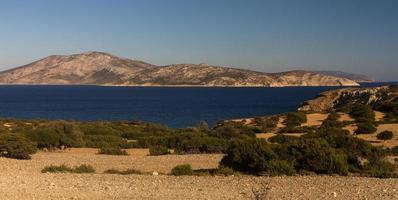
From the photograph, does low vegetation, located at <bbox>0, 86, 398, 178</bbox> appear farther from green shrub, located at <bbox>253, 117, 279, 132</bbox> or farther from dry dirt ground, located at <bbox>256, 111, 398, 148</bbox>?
green shrub, located at <bbox>253, 117, 279, 132</bbox>

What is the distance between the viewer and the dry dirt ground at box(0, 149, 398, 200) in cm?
1499

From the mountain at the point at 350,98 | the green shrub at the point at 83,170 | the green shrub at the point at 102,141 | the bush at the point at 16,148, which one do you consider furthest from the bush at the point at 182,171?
the mountain at the point at 350,98

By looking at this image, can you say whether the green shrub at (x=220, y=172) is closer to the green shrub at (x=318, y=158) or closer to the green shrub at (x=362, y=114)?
the green shrub at (x=318, y=158)

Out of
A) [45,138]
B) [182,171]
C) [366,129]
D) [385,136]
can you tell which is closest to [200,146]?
[45,138]

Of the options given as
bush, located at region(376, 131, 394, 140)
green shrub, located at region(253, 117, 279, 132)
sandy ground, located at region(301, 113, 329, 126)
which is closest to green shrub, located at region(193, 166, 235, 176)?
bush, located at region(376, 131, 394, 140)

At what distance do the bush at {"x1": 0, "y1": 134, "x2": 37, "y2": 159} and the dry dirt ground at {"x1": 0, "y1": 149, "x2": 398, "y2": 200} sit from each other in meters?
4.13

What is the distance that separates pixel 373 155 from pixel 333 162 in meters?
4.87

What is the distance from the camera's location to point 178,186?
16.9 m

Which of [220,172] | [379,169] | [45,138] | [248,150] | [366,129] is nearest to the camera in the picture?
[220,172]

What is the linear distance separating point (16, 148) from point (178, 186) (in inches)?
469

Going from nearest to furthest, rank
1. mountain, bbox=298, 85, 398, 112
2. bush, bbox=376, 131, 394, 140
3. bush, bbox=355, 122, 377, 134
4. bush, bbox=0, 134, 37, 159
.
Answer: bush, bbox=0, 134, 37, 159 < bush, bbox=376, 131, 394, 140 < bush, bbox=355, 122, 377, 134 < mountain, bbox=298, 85, 398, 112

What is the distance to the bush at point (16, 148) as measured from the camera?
25.8 meters

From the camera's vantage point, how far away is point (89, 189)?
52.9 feet

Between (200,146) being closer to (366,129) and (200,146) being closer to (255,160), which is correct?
(255,160)
